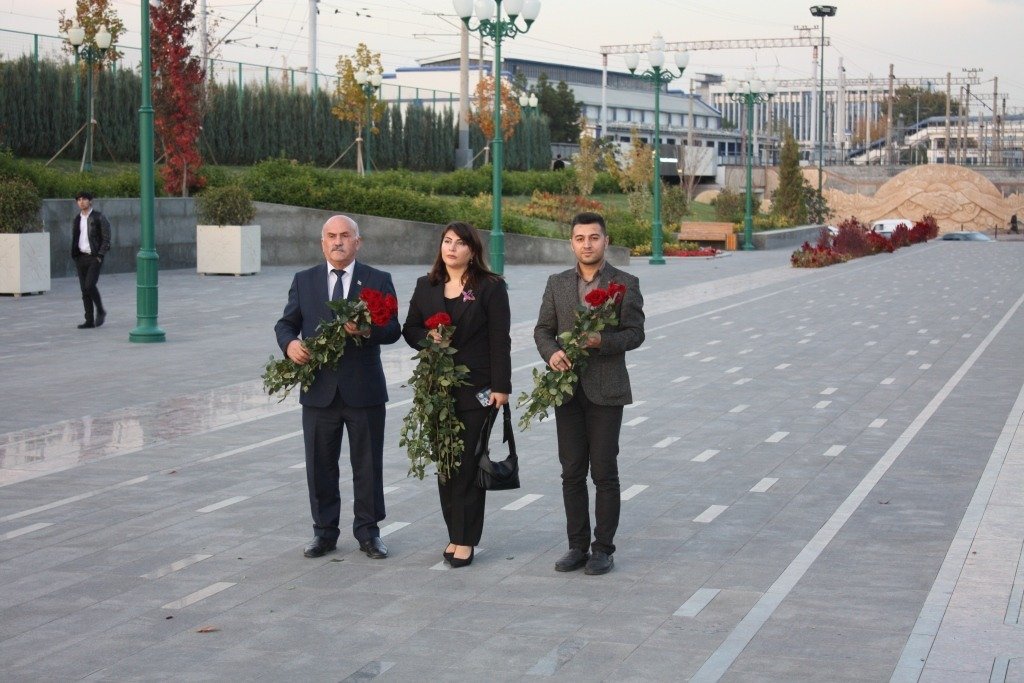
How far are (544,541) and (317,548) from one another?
1.26m

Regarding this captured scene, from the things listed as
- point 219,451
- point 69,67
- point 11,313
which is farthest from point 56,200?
point 219,451

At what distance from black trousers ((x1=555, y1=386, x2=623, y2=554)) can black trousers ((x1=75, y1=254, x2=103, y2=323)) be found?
40.6ft

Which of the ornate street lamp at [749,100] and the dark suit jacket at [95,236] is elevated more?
the ornate street lamp at [749,100]

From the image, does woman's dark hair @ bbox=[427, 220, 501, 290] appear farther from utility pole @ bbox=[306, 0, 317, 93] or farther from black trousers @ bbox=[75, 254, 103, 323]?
utility pole @ bbox=[306, 0, 317, 93]

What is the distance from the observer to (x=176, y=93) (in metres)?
32.1

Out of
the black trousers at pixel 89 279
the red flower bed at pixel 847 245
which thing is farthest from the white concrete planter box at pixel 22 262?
the red flower bed at pixel 847 245

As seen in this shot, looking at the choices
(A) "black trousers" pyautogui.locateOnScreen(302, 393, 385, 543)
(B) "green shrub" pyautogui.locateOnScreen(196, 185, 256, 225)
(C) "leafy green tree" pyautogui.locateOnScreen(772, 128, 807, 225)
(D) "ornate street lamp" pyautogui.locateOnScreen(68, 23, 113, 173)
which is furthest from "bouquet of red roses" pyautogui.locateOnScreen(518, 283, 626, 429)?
(C) "leafy green tree" pyautogui.locateOnScreen(772, 128, 807, 225)

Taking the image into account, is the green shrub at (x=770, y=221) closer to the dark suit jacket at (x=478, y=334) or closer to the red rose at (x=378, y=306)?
the dark suit jacket at (x=478, y=334)

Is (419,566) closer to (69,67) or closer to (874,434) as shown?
(874,434)

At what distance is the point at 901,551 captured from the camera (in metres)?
7.39

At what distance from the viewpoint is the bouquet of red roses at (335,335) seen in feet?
22.3

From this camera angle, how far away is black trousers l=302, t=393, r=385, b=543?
23.4 feet

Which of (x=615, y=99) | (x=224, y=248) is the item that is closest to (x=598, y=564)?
(x=224, y=248)

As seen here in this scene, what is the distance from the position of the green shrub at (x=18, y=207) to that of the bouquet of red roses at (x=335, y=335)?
17.2m
